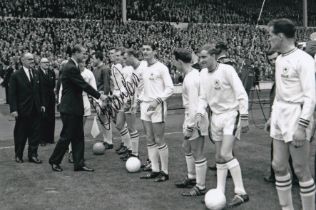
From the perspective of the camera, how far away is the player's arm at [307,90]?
4379mm

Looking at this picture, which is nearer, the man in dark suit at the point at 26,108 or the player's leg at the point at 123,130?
the man in dark suit at the point at 26,108

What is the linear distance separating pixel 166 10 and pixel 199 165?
94.2 feet

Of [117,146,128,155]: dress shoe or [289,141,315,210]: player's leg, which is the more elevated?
[289,141,315,210]: player's leg

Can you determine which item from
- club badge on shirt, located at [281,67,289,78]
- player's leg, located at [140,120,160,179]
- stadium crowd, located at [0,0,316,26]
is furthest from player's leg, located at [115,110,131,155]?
stadium crowd, located at [0,0,316,26]

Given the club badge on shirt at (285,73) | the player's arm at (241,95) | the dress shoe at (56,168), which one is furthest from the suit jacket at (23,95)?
the club badge on shirt at (285,73)

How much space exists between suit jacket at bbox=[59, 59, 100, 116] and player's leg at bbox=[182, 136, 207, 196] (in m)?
2.47

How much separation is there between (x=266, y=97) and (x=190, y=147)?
1606cm

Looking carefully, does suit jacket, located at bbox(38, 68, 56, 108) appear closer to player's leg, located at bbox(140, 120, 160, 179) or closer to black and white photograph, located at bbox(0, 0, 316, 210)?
black and white photograph, located at bbox(0, 0, 316, 210)

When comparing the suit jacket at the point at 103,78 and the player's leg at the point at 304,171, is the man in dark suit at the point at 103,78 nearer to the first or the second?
the suit jacket at the point at 103,78

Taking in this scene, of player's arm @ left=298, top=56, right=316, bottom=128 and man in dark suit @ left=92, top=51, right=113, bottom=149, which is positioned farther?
man in dark suit @ left=92, top=51, right=113, bottom=149

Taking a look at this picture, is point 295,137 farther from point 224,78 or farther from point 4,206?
point 4,206

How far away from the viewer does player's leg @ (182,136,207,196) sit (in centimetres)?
628

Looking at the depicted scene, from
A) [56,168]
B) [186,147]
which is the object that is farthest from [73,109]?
[186,147]

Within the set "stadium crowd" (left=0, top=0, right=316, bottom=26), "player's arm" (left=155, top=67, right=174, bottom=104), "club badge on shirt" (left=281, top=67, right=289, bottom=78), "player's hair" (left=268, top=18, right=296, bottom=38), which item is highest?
"stadium crowd" (left=0, top=0, right=316, bottom=26)
